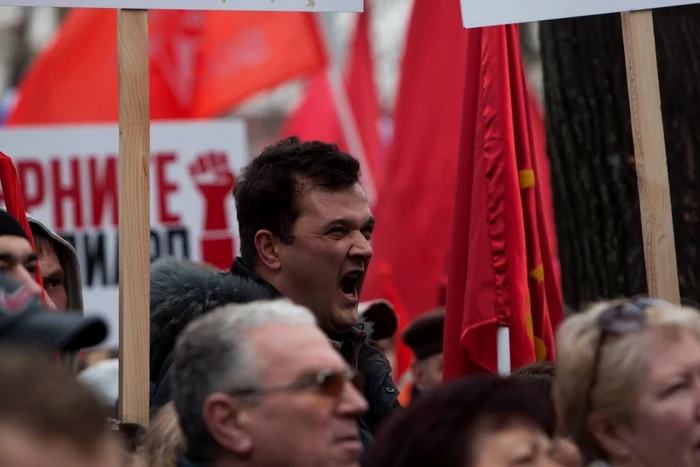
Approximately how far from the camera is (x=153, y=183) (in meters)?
7.93

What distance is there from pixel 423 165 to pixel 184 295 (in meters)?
4.55

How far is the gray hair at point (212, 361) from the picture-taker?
291 cm

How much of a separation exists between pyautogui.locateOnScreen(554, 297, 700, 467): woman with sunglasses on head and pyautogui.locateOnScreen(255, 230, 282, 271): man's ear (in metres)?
1.43

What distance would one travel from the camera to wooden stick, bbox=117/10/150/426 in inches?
156

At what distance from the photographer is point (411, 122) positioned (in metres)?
8.71

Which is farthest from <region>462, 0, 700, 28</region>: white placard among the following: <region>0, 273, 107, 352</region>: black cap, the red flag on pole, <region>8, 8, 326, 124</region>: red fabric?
the red flag on pole

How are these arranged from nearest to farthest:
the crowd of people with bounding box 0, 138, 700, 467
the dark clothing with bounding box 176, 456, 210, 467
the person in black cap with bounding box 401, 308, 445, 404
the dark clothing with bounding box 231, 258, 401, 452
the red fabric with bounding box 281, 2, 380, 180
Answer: the crowd of people with bounding box 0, 138, 700, 467 < the dark clothing with bounding box 176, 456, 210, 467 < the dark clothing with bounding box 231, 258, 401, 452 < the person in black cap with bounding box 401, 308, 445, 404 < the red fabric with bounding box 281, 2, 380, 180

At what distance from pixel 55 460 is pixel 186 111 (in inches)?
320

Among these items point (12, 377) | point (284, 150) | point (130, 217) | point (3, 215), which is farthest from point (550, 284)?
point (12, 377)

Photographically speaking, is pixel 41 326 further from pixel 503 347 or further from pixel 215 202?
pixel 215 202

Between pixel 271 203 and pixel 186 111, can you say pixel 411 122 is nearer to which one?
pixel 186 111

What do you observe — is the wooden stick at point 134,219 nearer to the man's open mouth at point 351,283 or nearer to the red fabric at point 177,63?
the man's open mouth at point 351,283

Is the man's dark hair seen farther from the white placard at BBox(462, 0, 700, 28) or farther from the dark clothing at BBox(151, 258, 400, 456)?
the white placard at BBox(462, 0, 700, 28)

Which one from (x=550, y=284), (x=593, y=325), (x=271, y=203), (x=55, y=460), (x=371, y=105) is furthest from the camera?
(x=371, y=105)
